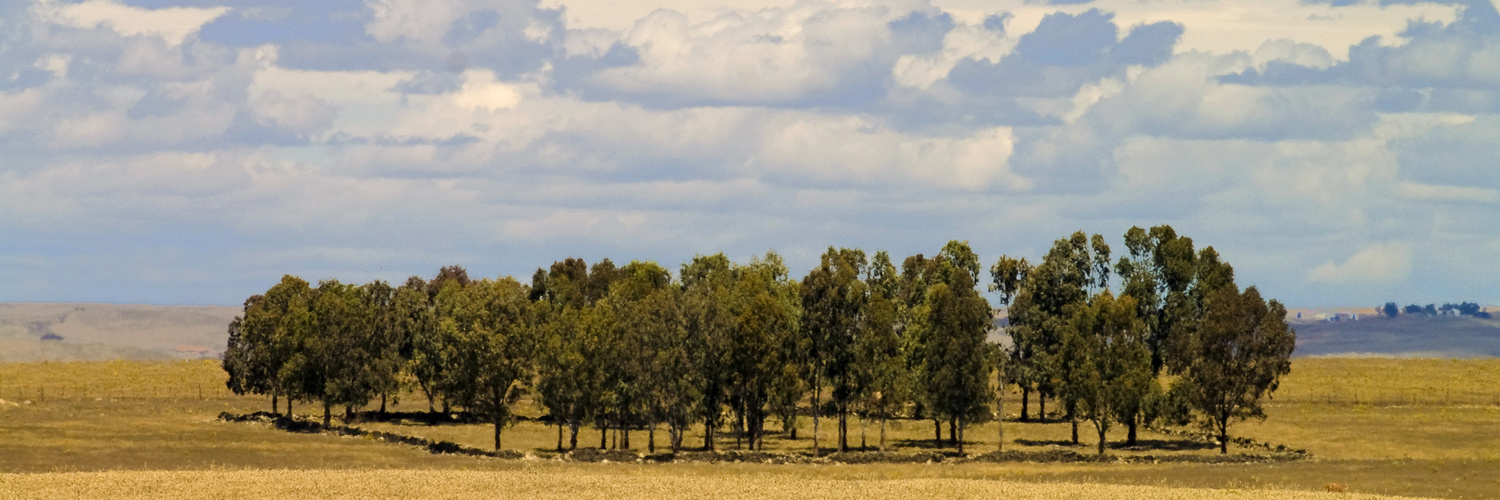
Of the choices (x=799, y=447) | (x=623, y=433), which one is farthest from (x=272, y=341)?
(x=799, y=447)

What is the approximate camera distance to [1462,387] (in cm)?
18062

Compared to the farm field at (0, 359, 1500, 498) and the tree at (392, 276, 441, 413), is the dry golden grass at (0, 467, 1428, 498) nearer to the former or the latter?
the farm field at (0, 359, 1500, 498)

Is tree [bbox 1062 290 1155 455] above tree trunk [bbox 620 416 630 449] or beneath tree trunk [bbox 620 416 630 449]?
above

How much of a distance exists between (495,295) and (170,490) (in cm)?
5434

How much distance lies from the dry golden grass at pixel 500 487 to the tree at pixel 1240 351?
139 feet

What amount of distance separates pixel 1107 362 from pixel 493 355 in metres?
51.9

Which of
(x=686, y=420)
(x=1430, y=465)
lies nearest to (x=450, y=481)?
(x=686, y=420)

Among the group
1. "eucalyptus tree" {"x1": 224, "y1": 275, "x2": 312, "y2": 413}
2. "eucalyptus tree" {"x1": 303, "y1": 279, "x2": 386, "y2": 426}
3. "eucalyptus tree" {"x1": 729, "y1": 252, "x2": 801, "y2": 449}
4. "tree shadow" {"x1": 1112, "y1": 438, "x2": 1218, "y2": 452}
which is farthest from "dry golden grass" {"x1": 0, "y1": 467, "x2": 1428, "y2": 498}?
"eucalyptus tree" {"x1": 224, "y1": 275, "x2": 312, "y2": 413}

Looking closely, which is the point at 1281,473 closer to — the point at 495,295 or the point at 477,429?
the point at 495,295

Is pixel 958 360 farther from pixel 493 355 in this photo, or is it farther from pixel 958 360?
pixel 493 355

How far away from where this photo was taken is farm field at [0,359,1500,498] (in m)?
82.9

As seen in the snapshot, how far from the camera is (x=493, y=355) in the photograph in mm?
122312

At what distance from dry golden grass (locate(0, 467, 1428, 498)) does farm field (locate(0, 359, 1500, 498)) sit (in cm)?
44

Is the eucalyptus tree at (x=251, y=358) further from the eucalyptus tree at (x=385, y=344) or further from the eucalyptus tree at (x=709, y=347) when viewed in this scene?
the eucalyptus tree at (x=709, y=347)
